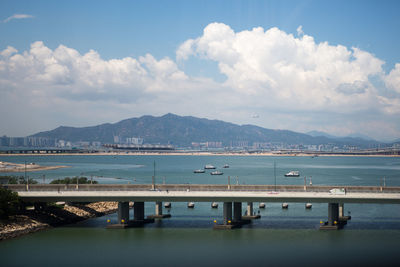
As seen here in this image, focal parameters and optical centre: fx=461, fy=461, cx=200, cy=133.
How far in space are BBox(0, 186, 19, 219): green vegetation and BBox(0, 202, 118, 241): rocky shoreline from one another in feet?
2.94

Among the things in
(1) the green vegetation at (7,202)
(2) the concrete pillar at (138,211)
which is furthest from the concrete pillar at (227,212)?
(1) the green vegetation at (7,202)

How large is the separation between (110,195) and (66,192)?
15.9ft

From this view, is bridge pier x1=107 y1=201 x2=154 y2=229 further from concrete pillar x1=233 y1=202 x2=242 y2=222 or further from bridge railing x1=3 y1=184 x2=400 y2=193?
concrete pillar x1=233 y1=202 x2=242 y2=222

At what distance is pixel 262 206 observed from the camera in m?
64.0

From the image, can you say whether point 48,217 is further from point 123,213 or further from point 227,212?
point 227,212

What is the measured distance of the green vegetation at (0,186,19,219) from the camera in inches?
1762

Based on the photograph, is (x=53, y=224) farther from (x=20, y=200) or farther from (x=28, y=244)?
(x=28, y=244)

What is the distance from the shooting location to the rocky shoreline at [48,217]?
44.2 m

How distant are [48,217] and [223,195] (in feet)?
63.7

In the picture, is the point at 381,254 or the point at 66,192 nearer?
the point at 381,254

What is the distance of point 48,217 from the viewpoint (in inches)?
1970

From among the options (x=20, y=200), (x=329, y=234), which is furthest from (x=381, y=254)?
(x=20, y=200)

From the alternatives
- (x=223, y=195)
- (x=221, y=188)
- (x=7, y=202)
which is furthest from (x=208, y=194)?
(x=7, y=202)

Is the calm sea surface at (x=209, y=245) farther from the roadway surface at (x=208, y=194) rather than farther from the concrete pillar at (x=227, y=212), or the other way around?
the roadway surface at (x=208, y=194)
